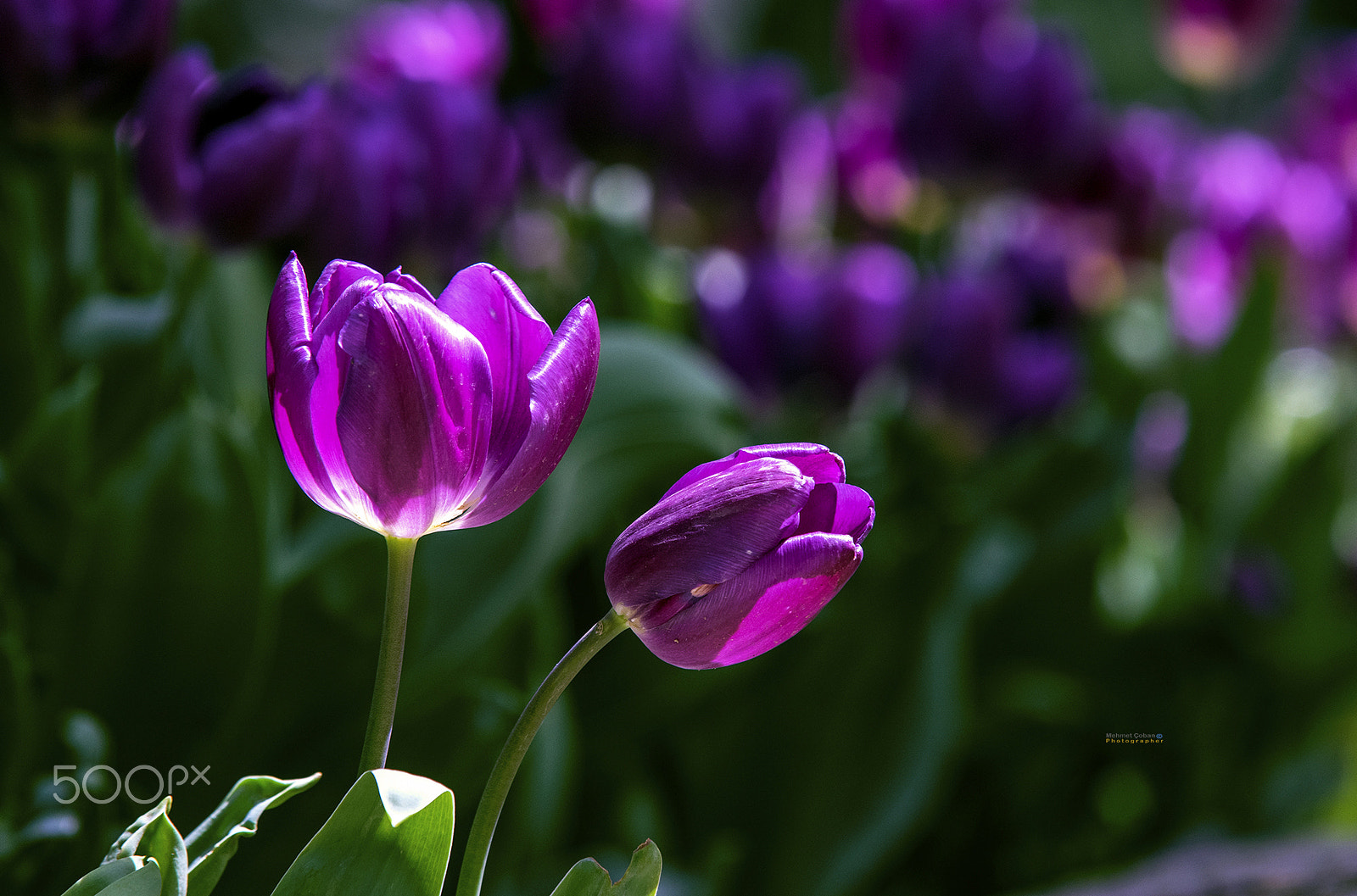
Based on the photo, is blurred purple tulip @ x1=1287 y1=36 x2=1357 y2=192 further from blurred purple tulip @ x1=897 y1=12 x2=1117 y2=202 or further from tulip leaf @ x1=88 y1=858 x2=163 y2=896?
tulip leaf @ x1=88 y1=858 x2=163 y2=896

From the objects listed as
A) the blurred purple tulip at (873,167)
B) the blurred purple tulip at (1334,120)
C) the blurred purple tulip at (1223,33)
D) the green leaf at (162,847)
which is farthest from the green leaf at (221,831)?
the blurred purple tulip at (1223,33)

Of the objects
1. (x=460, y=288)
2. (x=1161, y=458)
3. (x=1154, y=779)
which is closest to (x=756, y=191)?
(x=1161, y=458)

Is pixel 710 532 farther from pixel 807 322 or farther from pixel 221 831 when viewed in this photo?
pixel 807 322

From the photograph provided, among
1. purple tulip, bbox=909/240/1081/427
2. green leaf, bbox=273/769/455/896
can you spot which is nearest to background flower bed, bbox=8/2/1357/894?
purple tulip, bbox=909/240/1081/427

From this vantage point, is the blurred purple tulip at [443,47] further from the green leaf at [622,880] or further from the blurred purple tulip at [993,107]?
the green leaf at [622,880]

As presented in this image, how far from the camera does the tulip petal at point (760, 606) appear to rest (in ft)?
0.63

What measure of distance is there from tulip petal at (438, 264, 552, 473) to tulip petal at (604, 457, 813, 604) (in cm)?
3

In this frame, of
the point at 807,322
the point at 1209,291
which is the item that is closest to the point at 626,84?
the point at 807,322

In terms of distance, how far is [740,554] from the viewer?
192 millimetres

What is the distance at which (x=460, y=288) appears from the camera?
8.0 inches

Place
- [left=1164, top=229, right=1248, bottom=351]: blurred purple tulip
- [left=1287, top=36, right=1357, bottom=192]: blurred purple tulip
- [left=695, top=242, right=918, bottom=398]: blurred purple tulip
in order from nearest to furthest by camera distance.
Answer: [left=695, top=242, right=918, bottom=398]: blurred purple tulip, [left=1164, top=229, right=1248, bottom=351]: blurred purple tulip, [left=1287, top=36, right=1357, bottom=192]: blurred purple tulip

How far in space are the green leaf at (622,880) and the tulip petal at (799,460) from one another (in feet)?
0.20

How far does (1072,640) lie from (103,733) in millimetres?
550

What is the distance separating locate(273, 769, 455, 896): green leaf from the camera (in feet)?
0.65
